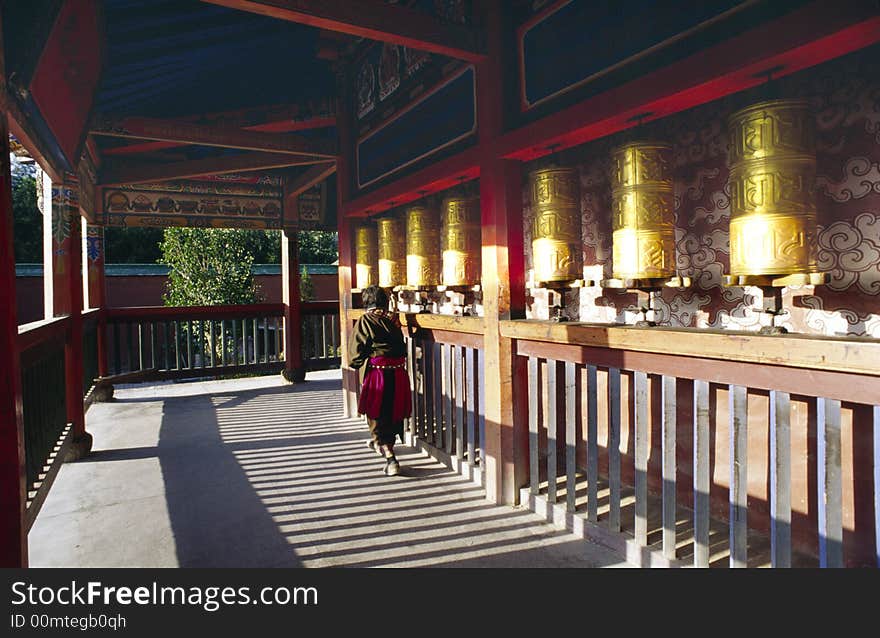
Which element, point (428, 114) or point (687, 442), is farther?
point (428, 114)

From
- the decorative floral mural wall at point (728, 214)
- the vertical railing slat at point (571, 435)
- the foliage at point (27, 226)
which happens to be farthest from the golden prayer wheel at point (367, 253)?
the foliage at point (27, 226)

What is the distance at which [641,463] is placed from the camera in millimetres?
2770

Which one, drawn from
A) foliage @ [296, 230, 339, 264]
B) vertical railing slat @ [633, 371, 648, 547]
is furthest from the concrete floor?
foliage @ [296, 230, 339, 264]

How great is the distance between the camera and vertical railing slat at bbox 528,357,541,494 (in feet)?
11.3

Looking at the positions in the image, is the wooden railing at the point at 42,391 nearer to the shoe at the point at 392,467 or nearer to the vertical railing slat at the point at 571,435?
the shoe at the point at 392,467

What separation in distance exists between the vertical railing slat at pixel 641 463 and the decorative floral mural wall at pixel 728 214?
1.99 feet

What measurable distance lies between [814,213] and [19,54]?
325 cm

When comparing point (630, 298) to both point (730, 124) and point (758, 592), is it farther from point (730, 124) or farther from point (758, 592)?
point (758, 592)

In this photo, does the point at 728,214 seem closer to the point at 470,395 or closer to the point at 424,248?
the point at 470,395

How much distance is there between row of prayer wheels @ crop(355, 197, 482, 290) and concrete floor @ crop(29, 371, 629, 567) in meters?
1.48

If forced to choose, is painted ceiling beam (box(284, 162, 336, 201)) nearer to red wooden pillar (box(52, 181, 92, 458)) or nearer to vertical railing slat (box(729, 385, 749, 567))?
red wooden pillar (box(52, 181, 92, 458))

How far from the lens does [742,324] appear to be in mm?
2877

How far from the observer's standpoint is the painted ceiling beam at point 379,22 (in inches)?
106

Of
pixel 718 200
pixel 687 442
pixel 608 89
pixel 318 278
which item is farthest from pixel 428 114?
pixel 318 278
